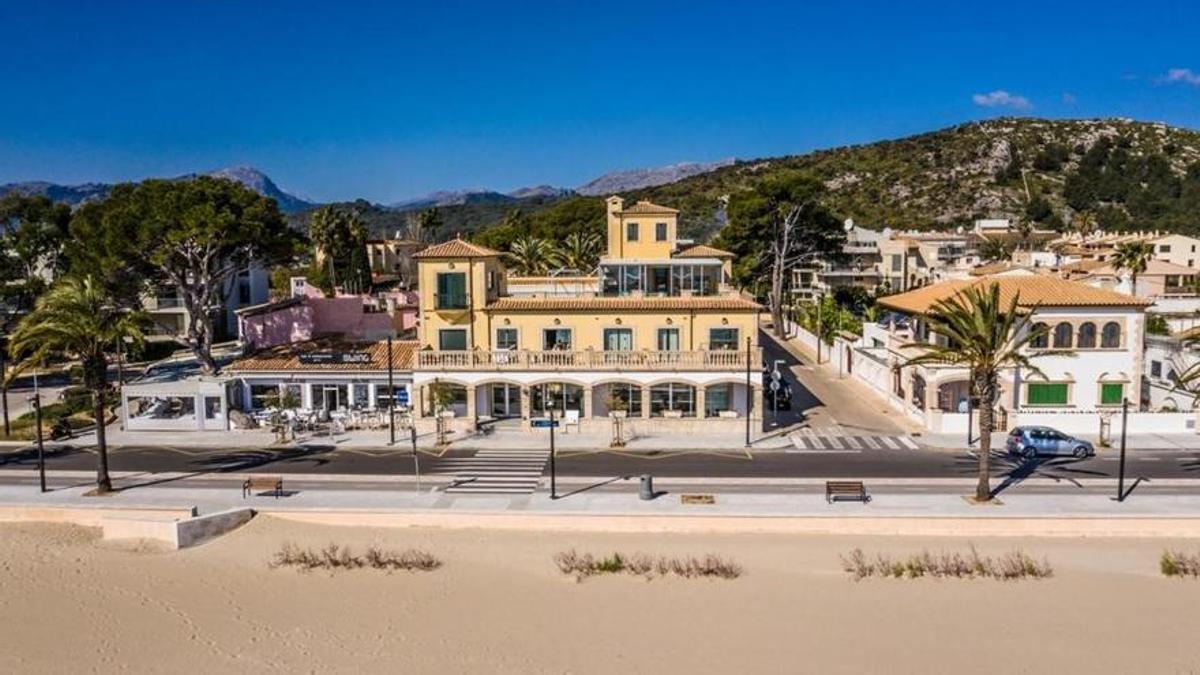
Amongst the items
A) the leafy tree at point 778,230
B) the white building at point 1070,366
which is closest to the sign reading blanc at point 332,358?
the white building at point 1070,366

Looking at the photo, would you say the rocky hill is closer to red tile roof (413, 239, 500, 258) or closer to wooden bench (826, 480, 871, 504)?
red tile roof (413, 239, 500, 258)

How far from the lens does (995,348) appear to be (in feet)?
96.8

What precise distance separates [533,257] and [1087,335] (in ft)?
143

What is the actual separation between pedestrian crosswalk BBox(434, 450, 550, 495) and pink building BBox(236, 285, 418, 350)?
19561mm

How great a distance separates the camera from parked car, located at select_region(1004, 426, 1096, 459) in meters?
36.5

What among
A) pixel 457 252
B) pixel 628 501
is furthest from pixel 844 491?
pixel 457 252

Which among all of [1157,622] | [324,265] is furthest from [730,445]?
[324,265]

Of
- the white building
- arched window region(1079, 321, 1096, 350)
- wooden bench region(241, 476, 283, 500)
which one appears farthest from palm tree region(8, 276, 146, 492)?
arched window region(1079, 321, 1096, 350)

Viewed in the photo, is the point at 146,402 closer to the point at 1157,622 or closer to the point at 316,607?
the point at 316,607

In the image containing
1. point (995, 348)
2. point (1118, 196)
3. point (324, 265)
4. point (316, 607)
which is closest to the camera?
point (316, 607)

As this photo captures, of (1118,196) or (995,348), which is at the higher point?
(1118,196)

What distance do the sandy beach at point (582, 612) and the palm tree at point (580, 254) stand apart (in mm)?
47053

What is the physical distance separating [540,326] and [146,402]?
72.0 ft

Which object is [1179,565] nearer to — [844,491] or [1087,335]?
[844,491]
